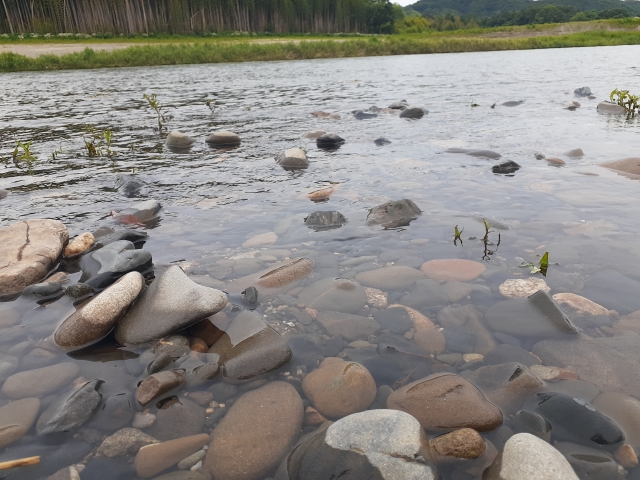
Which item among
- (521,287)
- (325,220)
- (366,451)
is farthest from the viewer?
(325,220)

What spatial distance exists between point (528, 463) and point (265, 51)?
42871mm

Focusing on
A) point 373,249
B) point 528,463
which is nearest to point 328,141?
point 373,249

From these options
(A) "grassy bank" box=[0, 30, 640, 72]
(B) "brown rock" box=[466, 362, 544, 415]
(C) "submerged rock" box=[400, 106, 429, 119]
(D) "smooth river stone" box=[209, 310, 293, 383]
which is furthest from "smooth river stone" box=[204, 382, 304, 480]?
(A) "grassy bank" box=[0, 30, 640, 72]

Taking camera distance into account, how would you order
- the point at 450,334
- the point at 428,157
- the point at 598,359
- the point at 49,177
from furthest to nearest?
1. the point at 428,157
2. the point at 49,177
3. the point at 450,334
4. the point at 598,359

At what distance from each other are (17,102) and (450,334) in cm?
1883

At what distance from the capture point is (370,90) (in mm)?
18500

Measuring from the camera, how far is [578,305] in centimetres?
312

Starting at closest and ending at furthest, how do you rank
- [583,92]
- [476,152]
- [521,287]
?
[521,287]
[476,152]
[583,92]

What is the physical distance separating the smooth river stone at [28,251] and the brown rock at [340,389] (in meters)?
2.69

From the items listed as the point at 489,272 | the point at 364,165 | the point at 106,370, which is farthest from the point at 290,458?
the point at 364,165

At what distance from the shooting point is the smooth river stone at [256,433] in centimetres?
202

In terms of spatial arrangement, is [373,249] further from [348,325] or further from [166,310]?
[166,310]

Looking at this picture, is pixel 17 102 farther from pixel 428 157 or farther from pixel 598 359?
pixel 598 359

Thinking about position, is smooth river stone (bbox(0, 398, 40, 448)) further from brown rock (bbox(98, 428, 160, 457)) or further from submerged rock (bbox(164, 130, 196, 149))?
submerged rock (bbox(164, 130, 196, 149))
